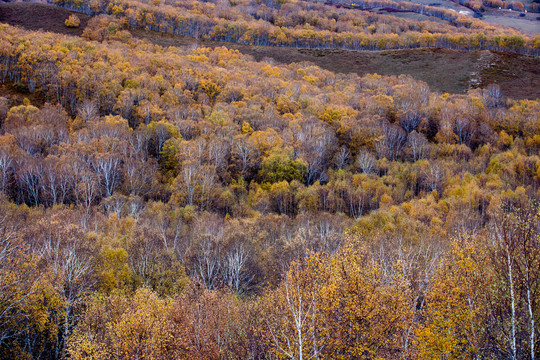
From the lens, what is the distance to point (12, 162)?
250 feet

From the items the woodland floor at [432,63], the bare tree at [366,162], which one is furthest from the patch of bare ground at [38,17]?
the bare tree at [366,162]

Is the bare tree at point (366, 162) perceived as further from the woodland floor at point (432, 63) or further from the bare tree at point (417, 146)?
the woodland floor at point (432, 63)

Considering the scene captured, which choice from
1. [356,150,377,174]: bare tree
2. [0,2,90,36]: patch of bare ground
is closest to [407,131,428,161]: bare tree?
[356,150,377,174]: bare tree

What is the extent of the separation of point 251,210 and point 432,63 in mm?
→ 146478

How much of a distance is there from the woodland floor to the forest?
15.1 meters

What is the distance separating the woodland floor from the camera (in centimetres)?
15975

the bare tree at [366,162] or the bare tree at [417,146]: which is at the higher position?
the bare tree at [417,146]

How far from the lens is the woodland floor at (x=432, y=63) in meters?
160

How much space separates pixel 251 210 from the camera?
8169cm

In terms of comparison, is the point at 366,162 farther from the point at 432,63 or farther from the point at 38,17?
the point at 38,17

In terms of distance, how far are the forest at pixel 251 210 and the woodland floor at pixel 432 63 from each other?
49.6ft

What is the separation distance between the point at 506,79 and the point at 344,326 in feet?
576

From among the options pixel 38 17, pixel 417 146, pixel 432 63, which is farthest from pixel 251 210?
pixel 38 17

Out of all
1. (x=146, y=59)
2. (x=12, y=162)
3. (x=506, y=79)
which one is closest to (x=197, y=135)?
(x=12, y=162)
